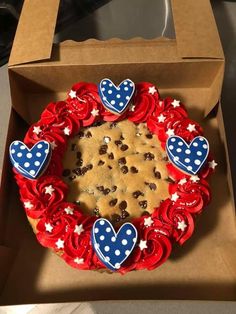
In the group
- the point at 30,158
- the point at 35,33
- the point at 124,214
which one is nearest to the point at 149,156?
the point at 124,214

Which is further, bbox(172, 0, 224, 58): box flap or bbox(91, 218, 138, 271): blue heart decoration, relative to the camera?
bbox(172, 0, 224, 58): box flap

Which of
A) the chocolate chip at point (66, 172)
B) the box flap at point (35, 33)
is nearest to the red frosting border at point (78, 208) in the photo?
the chocolate chip at point (66, 172)

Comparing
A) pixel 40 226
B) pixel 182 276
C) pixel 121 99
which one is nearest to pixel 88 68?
pixel 121 99

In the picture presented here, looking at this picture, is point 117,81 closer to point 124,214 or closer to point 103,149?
point 103,149

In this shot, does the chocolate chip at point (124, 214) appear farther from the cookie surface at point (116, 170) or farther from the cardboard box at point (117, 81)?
the cardboard box at point (117, 81)

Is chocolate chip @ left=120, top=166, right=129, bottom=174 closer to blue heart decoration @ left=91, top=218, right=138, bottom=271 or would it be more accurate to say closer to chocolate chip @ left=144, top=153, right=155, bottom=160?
chocolate chip @ left=144, top=153, right=155, bottom=160

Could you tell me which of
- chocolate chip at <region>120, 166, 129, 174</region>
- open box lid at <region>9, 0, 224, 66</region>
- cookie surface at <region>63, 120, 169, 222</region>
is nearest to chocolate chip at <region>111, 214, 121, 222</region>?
cookie surface at <region>63, 120, 169, 222</region>
